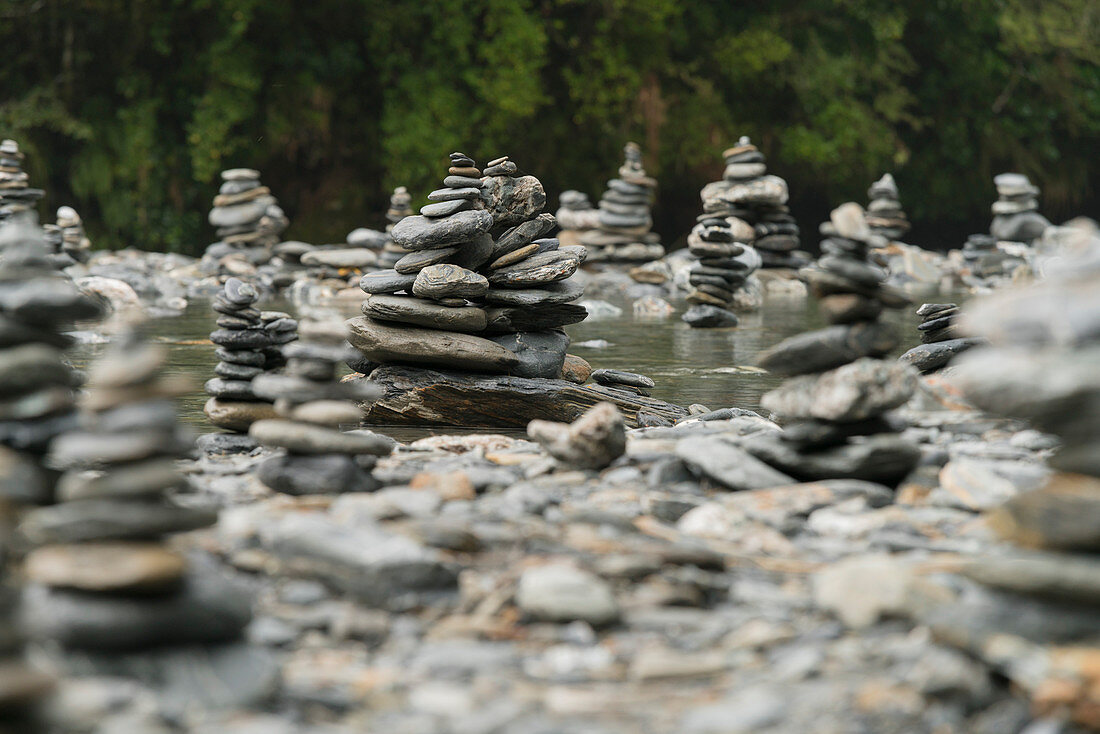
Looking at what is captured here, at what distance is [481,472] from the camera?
4961 mm

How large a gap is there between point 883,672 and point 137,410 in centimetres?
224

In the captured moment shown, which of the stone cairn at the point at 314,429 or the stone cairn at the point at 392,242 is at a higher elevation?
the stone cairn at the point at 392,242

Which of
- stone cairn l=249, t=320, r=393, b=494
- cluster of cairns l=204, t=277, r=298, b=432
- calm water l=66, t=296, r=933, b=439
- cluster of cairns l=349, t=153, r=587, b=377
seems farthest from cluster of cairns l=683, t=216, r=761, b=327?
stone cairn l=249, t=320, r=393, b=494

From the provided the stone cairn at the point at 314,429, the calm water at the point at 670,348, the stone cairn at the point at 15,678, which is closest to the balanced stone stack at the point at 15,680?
the stone cairn at the point at 15,678

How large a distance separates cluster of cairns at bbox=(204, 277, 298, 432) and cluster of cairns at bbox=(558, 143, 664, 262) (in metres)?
13.5

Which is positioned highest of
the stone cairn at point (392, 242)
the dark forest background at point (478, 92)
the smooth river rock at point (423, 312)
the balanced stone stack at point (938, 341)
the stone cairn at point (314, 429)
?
the dark forest background at point (478, 92)

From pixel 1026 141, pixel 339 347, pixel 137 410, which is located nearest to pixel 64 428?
pixel 137 410

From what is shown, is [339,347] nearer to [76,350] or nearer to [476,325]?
[476,325]

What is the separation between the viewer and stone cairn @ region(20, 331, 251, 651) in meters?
3.01

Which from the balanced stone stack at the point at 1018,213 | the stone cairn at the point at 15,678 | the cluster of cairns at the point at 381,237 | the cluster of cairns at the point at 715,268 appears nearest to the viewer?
the stone cairn at the point at 15,678

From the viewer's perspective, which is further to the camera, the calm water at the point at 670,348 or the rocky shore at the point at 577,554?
the calm water at the point at 670,348

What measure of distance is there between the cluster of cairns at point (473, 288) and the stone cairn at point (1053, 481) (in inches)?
212

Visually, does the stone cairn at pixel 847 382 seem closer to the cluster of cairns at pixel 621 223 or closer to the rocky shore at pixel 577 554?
the rocky shore at pixel 577 554

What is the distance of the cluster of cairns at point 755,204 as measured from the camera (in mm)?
18969
